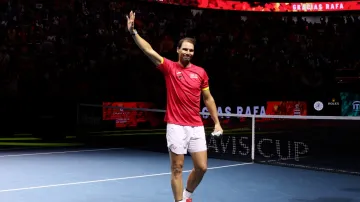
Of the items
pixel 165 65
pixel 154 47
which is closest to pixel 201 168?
pixel 165 65

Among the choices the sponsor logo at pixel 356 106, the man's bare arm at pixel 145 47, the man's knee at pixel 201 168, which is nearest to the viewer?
the man's bare arm at pixel 145 47

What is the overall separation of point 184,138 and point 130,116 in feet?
40.1

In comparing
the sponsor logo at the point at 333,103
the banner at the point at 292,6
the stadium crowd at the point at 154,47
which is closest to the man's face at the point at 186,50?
the stadium crowd at the point at 154,47

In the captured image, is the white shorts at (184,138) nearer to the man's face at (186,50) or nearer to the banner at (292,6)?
the man's face at (186,50)

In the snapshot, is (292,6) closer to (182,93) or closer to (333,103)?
(333,103)

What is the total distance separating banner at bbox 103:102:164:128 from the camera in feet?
57.4

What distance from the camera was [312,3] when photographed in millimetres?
32031

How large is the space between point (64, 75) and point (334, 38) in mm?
15535

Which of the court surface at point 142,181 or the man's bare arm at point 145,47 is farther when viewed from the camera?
the court surface at point 142,181

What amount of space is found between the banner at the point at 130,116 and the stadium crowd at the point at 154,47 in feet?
1.05

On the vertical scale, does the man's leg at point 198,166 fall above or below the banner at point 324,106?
below

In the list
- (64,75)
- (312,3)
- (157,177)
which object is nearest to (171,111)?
(157,177)

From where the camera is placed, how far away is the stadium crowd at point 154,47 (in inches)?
690

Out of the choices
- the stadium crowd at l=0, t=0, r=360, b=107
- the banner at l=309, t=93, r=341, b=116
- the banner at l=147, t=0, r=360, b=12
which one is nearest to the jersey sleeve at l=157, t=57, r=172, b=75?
the stadium crowd at l=0, t=0, r=360, b=107
